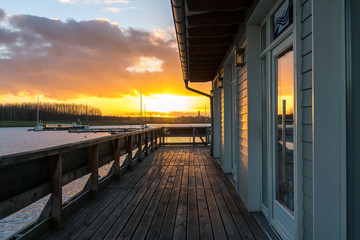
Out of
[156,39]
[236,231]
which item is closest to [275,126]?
[236,231]

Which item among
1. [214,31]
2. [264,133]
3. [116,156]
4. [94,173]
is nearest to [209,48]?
[214,31]

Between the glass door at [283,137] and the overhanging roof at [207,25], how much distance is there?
0.91 m

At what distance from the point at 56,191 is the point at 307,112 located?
2.21 m

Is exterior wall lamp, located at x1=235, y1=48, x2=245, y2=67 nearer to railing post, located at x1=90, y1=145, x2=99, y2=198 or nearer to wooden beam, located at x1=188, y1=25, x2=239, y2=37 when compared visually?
wooden beam, located at x1=188, y1=25, x2=239, y2=37

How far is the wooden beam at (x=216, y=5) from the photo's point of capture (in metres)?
2.54

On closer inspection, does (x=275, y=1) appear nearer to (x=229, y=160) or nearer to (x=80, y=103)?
(x=229, y=160)

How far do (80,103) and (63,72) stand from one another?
25.5m

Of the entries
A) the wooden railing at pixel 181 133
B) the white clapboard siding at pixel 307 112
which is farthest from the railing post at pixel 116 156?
the wooden railing at pixel 181 133

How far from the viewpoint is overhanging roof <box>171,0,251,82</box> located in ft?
8.48

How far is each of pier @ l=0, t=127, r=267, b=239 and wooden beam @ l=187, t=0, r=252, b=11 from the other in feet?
6.67

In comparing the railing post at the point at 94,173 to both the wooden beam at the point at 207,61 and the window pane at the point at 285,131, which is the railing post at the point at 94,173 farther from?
the wooden beam at the point at 207,61

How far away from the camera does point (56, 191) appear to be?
86.7 inches

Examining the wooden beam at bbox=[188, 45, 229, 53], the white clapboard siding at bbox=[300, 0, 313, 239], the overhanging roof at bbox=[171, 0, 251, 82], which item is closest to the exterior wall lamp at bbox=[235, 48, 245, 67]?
the overhanging roof at bbox=[171, 0, 251, 82]

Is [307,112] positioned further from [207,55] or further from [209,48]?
[207,55]
